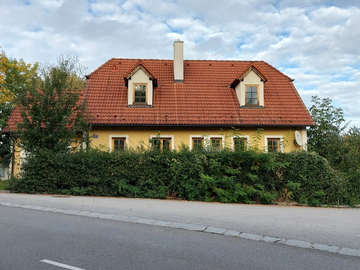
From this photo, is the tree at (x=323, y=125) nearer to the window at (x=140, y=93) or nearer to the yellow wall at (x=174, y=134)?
the yellow wall at (x=174, y=134)

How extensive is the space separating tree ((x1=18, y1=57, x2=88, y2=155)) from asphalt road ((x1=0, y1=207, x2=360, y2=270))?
739 cm

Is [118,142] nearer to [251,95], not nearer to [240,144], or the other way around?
[240,144]

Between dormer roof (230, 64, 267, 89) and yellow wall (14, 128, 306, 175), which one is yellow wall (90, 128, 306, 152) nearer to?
yellow wall (14, 128, 306, 175)

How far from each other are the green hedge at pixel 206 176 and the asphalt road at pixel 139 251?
5.58 meters

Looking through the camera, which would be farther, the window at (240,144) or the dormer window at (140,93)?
the dormer window at (140,93)

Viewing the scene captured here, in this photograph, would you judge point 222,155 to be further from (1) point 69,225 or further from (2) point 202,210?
(1) point 69,225

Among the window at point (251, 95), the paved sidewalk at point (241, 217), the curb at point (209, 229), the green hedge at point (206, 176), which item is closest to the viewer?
the curb at point (209, 229)

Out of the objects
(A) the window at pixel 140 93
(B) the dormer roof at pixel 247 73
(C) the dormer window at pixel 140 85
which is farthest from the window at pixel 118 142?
(B) the dormer roof at pixel 247 73

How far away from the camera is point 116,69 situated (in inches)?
912

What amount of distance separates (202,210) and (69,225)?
13.5 ft

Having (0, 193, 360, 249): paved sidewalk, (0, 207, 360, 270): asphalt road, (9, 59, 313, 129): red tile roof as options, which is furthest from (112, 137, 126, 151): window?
(0, 207, 360, 270): asphalt road

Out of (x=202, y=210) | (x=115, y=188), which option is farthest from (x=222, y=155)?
(x=115, y=188)

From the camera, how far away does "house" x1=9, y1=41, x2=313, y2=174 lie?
19281mm

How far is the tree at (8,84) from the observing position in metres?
28.8
